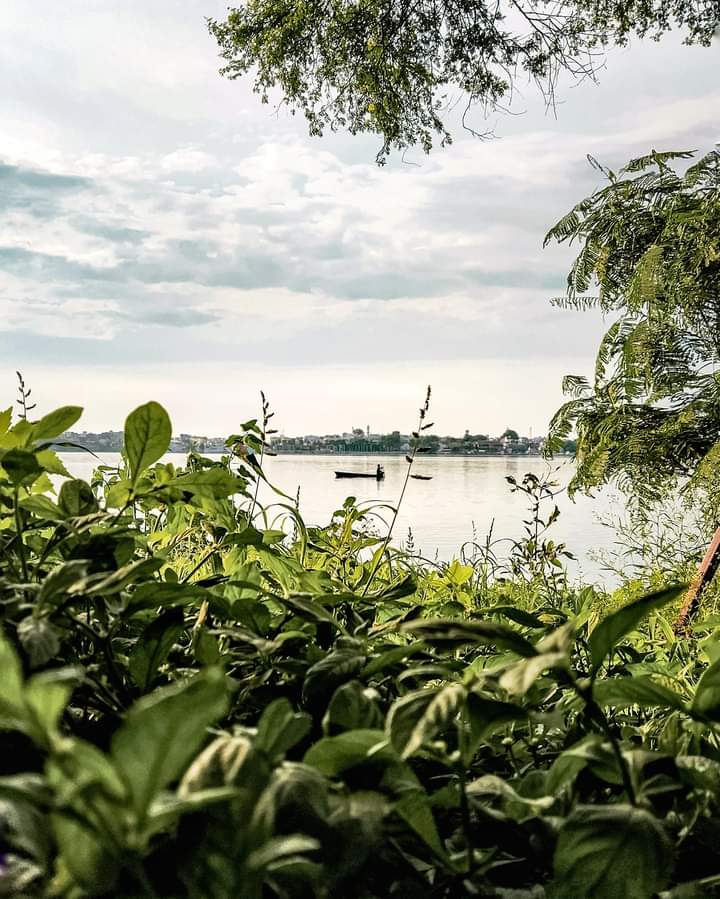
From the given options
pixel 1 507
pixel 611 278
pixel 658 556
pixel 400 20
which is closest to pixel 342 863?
pixel 1 507

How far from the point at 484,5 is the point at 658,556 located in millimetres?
3815

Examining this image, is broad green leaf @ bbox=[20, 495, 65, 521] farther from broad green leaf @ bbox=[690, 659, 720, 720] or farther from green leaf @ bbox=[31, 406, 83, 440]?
broad green leaf @ bbox=[690, 659, 720, 720]

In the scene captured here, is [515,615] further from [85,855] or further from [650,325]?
[650,325]

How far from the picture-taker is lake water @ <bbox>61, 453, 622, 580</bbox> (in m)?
4.14

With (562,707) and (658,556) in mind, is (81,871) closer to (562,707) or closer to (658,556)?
(562,707)

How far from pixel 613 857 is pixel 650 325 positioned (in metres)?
4.49

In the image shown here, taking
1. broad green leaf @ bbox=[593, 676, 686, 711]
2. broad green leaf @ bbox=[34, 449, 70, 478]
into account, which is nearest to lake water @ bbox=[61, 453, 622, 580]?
broad green leaf @ bbox=[34, 449, 70, 478]

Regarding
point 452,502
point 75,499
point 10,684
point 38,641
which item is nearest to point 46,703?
point 10,684

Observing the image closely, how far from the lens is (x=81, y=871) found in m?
0.21

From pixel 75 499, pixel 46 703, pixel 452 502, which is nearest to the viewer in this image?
pixel 46 703

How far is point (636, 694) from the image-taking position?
32 cm

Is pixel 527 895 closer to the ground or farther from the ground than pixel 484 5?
closer to the ground

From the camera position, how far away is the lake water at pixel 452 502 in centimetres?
414

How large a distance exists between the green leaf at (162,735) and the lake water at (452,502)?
2.03 metres
